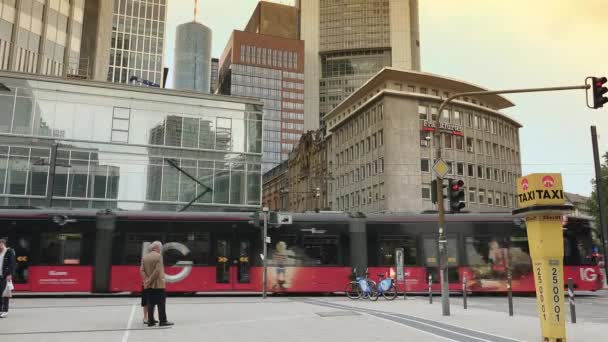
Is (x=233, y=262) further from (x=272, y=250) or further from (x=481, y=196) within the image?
(x=481, y=196)

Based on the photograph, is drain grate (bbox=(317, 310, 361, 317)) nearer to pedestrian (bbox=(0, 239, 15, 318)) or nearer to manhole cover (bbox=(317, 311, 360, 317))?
manhole cover (bbox=(317, 311, 360, 317))

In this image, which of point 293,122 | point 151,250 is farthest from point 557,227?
point 293,122

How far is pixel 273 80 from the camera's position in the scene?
14750 centimetres

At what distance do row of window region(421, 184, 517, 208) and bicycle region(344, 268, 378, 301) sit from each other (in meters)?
43.9

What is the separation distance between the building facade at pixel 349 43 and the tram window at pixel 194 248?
5020 inches

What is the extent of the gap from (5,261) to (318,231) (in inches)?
458

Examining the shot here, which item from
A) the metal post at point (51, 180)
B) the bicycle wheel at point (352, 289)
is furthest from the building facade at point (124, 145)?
the bicycle wheel at point (352, 289)

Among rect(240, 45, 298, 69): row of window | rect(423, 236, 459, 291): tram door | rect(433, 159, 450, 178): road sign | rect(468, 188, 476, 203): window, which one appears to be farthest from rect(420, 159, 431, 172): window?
rect(240, 45, 298, 69): row of window

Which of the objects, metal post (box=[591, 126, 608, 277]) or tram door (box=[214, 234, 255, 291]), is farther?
metal post (box=[591, 126, 608, 277])

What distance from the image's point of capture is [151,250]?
10.3 meters

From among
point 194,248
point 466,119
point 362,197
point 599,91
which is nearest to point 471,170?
point 466,119

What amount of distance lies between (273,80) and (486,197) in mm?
93497

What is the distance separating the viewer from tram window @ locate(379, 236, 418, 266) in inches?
807

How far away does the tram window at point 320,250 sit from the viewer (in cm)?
2027
